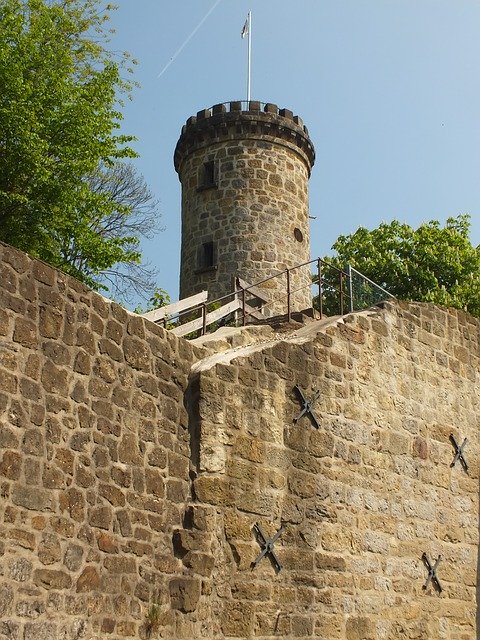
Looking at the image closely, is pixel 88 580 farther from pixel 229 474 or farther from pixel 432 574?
pixel 432 574

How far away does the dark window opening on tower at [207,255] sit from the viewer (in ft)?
71.9

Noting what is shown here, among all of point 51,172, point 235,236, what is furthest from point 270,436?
point 235,236

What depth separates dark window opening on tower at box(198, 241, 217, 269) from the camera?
21922 millimetres

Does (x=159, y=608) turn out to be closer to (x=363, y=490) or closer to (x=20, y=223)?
(x=363, y=490)

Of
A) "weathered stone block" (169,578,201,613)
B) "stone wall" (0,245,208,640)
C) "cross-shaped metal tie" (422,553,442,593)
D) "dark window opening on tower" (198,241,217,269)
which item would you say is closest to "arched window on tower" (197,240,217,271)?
"dark window opening on tower" (198,241,217,269)

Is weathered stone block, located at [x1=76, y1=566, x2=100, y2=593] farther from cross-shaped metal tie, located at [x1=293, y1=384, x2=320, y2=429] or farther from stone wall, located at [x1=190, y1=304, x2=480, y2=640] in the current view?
cross-shaped metal tie, located at [x1=293, y1=384, x2=320, y2=429]

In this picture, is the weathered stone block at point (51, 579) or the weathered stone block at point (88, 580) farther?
the weathered stone block at point (88, 580)

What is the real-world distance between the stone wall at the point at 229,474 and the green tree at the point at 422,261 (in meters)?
14.6

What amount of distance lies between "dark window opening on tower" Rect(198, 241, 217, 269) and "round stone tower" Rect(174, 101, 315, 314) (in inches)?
0.9

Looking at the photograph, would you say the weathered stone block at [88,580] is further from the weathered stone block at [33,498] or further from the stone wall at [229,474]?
the weathered stone block at [33,498]

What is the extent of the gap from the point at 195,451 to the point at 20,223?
9222mm

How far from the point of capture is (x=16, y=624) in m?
7.54

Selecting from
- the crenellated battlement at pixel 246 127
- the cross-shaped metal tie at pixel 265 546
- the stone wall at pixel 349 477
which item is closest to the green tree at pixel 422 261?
the crenellated battlement at pixel 246 127

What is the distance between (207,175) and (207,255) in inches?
75.3
